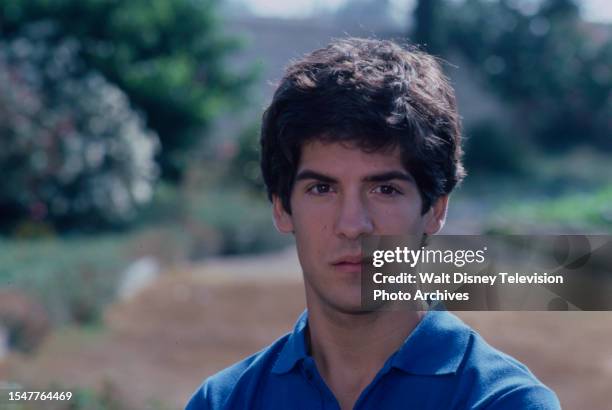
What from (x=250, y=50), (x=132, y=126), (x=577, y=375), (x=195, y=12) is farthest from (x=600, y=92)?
(x=577, y=375)

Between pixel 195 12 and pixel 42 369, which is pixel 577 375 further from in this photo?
pixel 195 12

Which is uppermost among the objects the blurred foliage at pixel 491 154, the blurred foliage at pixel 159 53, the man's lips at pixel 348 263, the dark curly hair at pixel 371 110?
the blurred foliage at pixel 159 53

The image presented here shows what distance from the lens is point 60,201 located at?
1149 cm

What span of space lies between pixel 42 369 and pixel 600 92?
1732cm

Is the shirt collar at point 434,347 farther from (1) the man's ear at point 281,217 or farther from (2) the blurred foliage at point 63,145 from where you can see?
(2) the blurred foliage at point 63,145

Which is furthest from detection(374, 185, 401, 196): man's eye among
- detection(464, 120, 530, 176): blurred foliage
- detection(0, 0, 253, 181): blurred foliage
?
detection(464, 120, 530, 176): blurred foliage

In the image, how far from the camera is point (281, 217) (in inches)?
83.5

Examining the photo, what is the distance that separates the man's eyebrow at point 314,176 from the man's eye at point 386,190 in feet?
0.29

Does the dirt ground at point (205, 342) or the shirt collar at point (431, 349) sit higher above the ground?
the shirt collar at point (431, 349)

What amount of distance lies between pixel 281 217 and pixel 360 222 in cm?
31

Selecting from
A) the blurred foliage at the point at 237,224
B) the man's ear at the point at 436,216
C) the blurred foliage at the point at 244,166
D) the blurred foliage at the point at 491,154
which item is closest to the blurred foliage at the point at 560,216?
the blurred foliage at the point at 237,224

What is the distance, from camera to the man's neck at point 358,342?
6.47 ft

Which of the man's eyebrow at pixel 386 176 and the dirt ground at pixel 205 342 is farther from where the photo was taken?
the dirt ground at pixel 205 342

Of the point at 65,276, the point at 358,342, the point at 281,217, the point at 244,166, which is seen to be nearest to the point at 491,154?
the point at 244,166
